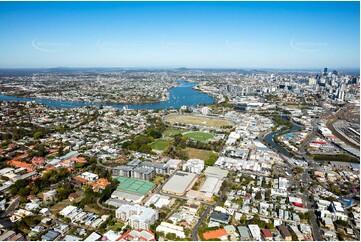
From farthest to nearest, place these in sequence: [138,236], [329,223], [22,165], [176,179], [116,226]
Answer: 1. [22,165]
2. [176,179]
3. [329,223]
4. [116,226]
5. [138,236]

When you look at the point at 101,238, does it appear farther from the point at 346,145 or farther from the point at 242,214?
the point at 346,145

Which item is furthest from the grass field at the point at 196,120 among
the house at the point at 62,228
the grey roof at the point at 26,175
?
the house at the point at 62,228

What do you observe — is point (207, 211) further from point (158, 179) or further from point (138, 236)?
point (158, 179)

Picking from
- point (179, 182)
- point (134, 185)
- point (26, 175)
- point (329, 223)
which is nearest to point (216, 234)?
point (179, 182)

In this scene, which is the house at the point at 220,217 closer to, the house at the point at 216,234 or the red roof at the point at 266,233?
the house at the point at 216,234

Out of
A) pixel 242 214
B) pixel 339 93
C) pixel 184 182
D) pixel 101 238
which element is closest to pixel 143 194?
pixel 184 182

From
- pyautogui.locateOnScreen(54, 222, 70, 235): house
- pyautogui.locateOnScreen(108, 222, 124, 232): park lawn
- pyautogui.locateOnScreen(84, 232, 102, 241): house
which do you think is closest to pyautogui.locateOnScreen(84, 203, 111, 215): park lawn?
pyautogui.locateOnScreen(108, 222, 124, 232): park lawn

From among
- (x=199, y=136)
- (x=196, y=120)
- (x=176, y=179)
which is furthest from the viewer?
(x=196, y=120)
